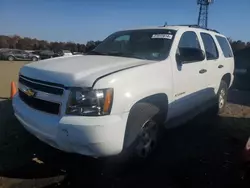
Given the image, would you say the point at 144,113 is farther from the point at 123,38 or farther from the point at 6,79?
the point at 6,79

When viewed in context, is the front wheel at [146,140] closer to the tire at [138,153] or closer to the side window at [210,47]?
the tire at [138,153]

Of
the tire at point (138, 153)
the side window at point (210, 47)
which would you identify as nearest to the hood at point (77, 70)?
the tire at point (138, 153)

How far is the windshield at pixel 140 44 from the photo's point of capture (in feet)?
14.2

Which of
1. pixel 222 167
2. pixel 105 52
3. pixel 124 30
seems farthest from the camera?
pixel 124 30

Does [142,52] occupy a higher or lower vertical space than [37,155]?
higher

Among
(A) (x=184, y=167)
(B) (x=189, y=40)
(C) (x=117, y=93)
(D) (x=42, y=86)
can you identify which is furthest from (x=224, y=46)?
(D) (x=42, y=86)

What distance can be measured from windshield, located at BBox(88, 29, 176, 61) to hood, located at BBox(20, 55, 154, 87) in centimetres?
34

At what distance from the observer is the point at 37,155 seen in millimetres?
4145

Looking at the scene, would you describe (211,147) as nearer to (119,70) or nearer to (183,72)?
(183,72)

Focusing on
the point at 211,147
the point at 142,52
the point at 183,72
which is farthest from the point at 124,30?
the point at 211,147

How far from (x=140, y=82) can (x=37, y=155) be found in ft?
6.10

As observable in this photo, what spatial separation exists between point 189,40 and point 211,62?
813 mm

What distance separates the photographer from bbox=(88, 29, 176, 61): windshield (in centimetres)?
432

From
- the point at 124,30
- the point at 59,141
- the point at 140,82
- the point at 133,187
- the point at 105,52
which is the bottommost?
the point at 133,187
